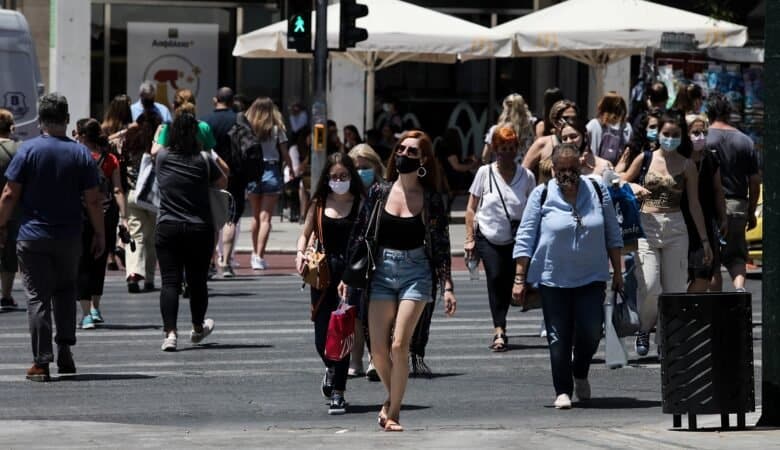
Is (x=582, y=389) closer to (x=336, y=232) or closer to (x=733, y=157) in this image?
(x=336, y=232)

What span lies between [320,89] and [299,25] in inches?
32.1

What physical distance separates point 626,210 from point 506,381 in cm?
141

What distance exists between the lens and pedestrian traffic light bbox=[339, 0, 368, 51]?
21.7 m

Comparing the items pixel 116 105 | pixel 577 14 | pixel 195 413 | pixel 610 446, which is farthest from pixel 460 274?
pixel 610 446

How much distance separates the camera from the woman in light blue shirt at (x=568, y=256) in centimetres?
1091

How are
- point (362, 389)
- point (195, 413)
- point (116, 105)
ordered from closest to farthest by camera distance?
point (195, 413) < point (362, 389) < point (116, 105)

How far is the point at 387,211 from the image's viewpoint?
10.1 metres

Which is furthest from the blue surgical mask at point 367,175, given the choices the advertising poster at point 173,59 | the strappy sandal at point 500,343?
the advertising poster at point 173,59

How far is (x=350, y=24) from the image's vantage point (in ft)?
71.3

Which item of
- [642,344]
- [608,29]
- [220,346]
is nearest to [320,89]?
[608,29]

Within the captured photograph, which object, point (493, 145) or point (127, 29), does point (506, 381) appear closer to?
point (493, 145)

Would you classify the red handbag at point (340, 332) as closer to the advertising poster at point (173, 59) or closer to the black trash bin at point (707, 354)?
the black trash bin at point (707, 354)

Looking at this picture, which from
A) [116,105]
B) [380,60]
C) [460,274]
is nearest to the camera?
[116,105]

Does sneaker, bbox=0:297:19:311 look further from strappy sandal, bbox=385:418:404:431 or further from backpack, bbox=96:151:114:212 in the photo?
strappy sandal, bbox=385:418:404:431
